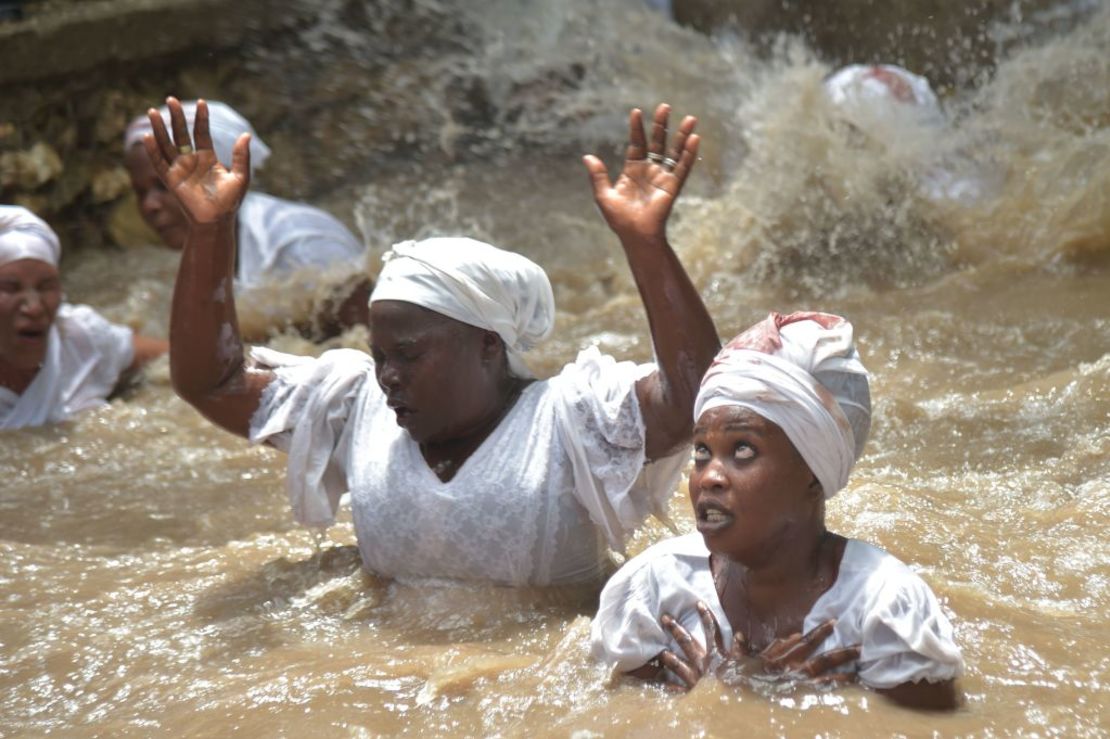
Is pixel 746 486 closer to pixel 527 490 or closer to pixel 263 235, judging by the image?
pixel 527 490

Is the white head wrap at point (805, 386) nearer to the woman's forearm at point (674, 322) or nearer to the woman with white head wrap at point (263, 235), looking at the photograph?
the woman's forearm at point (674, 322)

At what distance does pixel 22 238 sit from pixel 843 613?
495 cm

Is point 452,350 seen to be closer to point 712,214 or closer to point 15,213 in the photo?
point 15,213

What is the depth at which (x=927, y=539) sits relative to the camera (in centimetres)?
471

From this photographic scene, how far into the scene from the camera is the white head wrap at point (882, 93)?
912 centimetres

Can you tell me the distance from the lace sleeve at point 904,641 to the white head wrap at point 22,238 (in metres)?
4.98

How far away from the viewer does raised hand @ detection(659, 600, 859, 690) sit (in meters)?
3.49

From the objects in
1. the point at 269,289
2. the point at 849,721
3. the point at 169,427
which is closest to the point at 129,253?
the point at 269,289

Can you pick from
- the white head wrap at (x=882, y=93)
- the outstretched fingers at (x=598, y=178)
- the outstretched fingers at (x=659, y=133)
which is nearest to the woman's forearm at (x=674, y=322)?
the outstretched fingers at (x=598, y=178)

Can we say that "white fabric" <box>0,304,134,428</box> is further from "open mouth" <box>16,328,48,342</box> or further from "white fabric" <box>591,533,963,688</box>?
"white fabric" <box>591,533,963,688</box>

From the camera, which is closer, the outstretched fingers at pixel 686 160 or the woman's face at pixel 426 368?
the outstretched fingers at pixel 686 160

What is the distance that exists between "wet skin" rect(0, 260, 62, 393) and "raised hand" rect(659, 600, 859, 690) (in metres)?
4.53

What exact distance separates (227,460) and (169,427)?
0.71 m

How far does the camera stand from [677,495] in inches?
216
